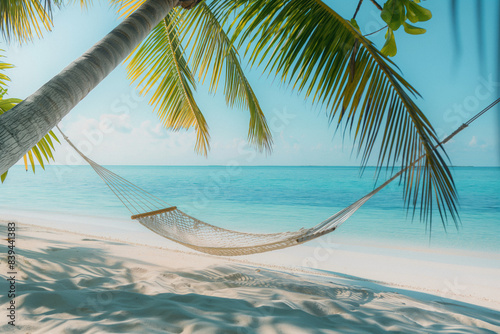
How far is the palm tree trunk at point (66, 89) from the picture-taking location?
2.56ft

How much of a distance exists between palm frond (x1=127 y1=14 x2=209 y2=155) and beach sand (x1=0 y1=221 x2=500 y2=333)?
119 cm

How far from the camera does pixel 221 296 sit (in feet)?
5.55

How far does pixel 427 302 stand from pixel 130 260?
2.01m

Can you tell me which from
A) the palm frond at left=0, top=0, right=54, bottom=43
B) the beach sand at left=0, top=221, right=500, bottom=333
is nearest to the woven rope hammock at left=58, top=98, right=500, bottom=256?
the beach sand at left=0, top=221, right=500, bottom=333

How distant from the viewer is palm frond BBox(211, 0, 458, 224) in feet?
4.17

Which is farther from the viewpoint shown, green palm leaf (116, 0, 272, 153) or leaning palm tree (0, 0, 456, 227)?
green palm leaf (116, 0, 272, 153)

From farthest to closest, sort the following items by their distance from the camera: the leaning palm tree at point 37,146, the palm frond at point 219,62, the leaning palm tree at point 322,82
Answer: the palm frond at point 219,62 → the leaning palm tree at point 37,146 → the leaning palm tree at point 322,82

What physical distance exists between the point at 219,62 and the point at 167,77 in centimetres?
76

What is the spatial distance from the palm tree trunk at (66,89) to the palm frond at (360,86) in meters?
0.48

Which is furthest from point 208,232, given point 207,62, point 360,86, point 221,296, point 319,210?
point 319,210

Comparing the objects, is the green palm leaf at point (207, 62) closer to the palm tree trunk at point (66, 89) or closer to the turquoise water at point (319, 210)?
the palm tree trunk at point (66, 89)

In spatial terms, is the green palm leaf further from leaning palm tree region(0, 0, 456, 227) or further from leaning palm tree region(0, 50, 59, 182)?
leaning palm tree region(0, 50, 59, 182)

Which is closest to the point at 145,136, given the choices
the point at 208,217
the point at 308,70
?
the point at 208,217

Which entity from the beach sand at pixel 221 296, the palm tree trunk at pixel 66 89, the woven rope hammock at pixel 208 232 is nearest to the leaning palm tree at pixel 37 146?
the woven rope hammock at pixel 208 232
